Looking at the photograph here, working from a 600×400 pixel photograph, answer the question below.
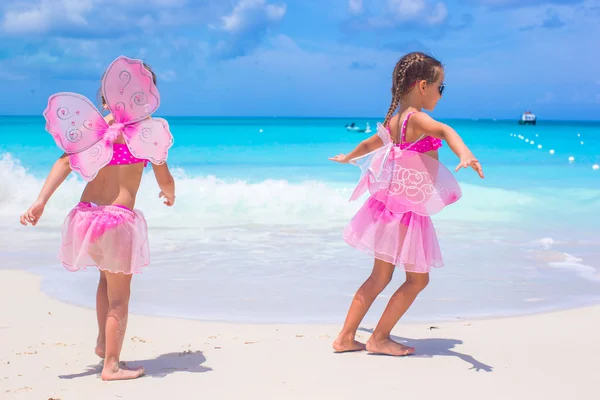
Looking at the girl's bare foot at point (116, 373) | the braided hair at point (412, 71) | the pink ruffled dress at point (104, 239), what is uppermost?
the braided hair at point (412, 71)

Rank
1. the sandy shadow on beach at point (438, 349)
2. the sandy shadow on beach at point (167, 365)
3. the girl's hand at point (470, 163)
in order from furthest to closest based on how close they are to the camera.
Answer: the sandy shadow on beach at point (438, 349)
the sandy shadow on beach at point (167, 365)
the girl's hand at point (470, 163)

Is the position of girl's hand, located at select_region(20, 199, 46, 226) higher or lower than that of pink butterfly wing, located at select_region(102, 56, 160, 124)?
lower

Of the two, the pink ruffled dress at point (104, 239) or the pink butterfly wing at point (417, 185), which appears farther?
the pink butterfly wing at point (417, 185)

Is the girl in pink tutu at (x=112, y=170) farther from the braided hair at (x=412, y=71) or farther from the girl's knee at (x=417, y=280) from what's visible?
the girl's knee at (x=417, y=280)

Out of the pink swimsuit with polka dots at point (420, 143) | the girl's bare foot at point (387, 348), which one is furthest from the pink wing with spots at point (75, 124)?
the girl's bare foot at point (387, 348)

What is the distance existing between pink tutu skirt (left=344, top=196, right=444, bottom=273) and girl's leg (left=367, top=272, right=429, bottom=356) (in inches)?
4.7

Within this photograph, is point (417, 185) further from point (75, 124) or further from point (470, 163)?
point (75, 124)

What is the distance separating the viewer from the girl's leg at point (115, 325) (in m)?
3.21

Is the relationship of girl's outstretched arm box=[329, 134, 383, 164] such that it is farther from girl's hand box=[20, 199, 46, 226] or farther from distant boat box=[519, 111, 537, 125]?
distant boat box=[519, 111, 537, 125]

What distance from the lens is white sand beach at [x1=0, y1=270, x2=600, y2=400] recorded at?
311cm

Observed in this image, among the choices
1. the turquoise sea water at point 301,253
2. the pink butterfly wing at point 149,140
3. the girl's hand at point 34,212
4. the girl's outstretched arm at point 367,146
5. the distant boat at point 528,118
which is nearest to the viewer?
the girl's hand at point 34,212

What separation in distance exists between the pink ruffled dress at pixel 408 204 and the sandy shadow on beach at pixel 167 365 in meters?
0.97

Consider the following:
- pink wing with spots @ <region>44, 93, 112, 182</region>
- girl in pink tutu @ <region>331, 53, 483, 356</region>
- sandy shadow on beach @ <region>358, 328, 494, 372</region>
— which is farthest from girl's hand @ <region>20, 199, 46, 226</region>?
sandy shadow on beach @ <region>358, 328, 494, 372</region>

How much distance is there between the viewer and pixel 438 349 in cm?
377
